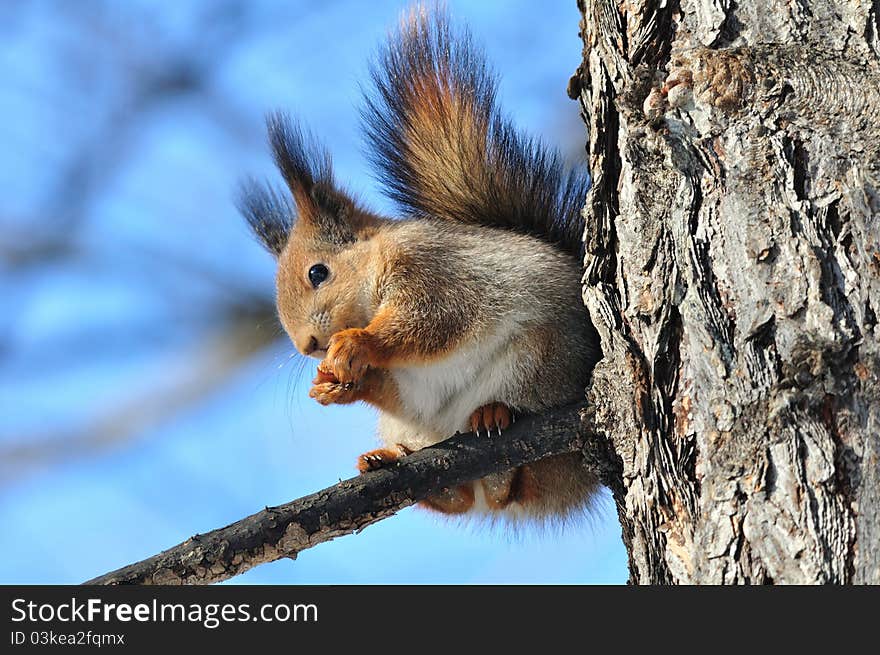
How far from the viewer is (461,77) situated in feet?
7.89

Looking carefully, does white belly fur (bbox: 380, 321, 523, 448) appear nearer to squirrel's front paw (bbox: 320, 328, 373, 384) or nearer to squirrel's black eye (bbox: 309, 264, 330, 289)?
squirrel's front paw (bbox: 320, 328, 373, 384)

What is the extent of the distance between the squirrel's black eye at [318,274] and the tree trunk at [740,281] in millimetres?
887

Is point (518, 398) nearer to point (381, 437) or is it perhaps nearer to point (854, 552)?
point (381, 437)

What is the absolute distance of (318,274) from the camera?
97.1 inches

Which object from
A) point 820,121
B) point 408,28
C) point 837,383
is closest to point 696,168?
point 820,121

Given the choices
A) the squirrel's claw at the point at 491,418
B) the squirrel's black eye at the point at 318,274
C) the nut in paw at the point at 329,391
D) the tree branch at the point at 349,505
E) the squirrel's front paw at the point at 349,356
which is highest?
the squirrel's black eye at the point at 318,274

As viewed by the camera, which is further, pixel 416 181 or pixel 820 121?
pixel 416 181

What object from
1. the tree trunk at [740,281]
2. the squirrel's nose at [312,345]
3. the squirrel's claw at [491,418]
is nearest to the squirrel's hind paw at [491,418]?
the squirrel's claw at [491,418]

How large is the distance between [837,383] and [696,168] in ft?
1.39

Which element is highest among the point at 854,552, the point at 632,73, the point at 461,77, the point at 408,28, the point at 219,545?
the point at 408,28

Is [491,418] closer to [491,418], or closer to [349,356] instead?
[491,418]

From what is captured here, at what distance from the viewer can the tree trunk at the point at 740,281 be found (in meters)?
1.38

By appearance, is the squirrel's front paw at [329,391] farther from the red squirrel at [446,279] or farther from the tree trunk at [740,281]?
the tree trunk at [740,281]

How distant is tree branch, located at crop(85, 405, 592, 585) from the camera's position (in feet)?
5.60
